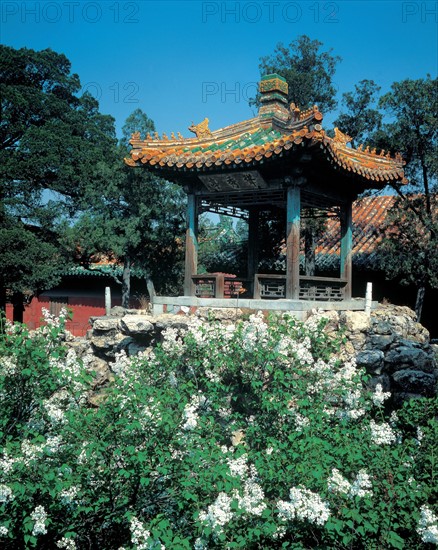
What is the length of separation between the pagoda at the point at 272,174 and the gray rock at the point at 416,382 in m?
1.64

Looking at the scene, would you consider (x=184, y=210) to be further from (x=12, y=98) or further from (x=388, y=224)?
(x=12, y=98)

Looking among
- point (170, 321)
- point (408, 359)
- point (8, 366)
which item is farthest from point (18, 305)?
point (8, 366)

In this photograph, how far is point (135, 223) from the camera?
57.1 ft

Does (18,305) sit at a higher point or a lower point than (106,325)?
lower

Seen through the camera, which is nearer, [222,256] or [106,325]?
[106,325]

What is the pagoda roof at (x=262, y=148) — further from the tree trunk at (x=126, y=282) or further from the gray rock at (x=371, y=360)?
the tree trunk at (x=126, y=282)

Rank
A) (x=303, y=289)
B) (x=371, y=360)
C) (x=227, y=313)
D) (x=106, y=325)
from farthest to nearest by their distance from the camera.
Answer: (x=106, y=325)
(x=303, y=289)
(x=227, y=313)
(x=371, y=360)

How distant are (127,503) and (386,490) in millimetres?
2069

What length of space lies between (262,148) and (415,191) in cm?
774

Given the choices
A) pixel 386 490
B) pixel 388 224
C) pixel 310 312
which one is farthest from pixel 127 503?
pixel 388 224

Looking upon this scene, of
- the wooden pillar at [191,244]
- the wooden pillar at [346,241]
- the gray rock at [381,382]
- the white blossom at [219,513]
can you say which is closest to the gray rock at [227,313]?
the wooden pillar at [191,244]

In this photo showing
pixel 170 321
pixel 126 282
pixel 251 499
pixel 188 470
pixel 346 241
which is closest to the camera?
pixel 251 499

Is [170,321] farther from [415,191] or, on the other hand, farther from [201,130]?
[415,191]

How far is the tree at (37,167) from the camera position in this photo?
18.2 metres
